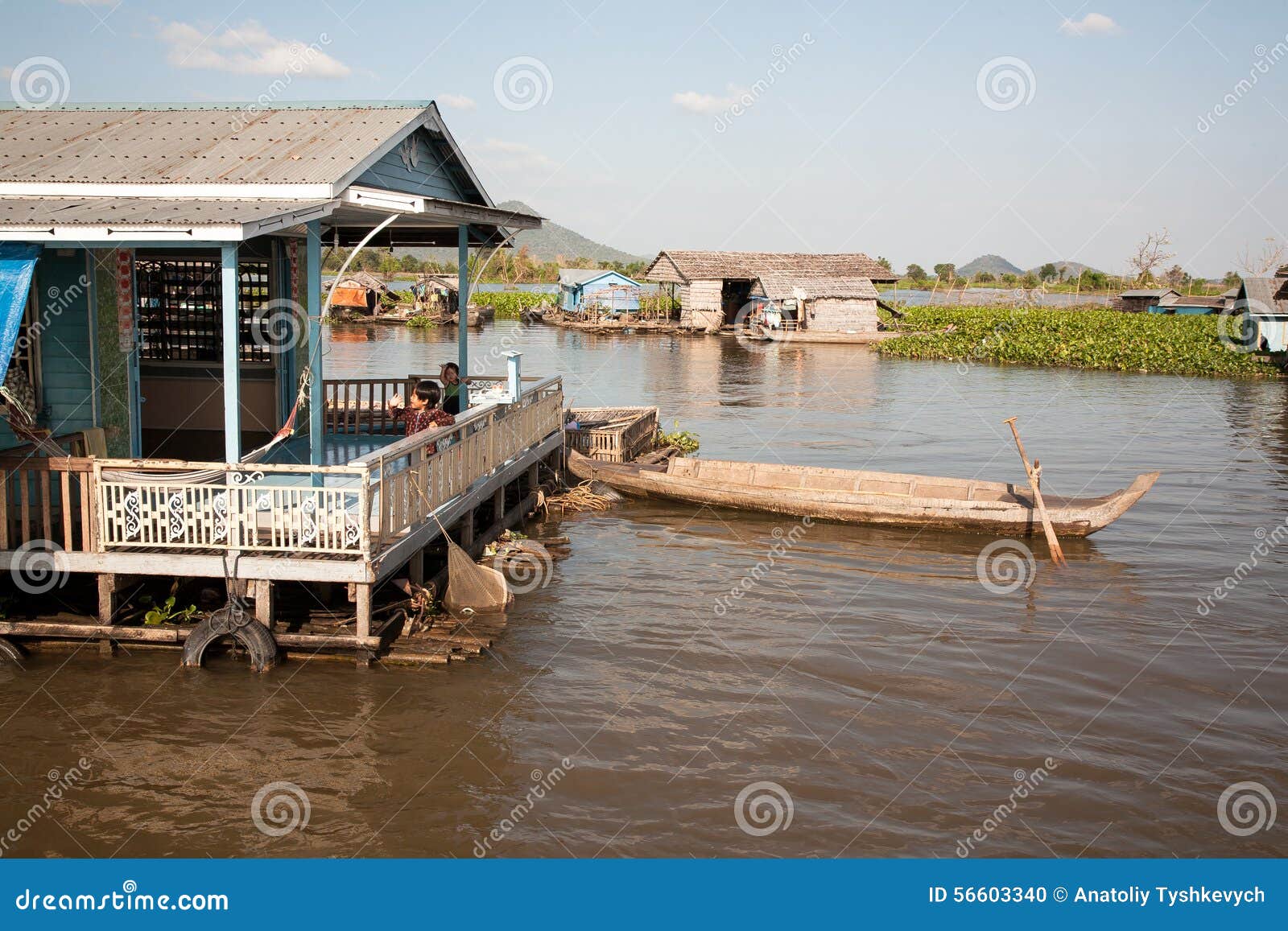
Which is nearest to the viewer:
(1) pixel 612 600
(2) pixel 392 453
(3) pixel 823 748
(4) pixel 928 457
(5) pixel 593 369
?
(3) pixel 823 748

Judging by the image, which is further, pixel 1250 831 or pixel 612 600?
pixel 612 600

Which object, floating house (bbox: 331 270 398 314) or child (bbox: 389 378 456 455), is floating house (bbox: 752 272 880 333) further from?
child (bbox: 389 378 456 455)

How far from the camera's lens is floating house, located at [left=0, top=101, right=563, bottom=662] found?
890cm

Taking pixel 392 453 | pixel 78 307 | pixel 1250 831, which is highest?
pixel 78 307

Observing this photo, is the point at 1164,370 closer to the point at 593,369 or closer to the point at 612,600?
the point at 593,369

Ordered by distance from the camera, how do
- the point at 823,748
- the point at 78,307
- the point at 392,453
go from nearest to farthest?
the point at 823,748 → the point at 392,453 → the point at 78,307

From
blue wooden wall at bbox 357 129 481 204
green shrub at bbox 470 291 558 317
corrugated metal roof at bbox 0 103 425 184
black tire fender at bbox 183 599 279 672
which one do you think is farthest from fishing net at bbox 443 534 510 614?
green shrub at bbox 470 291 558 317

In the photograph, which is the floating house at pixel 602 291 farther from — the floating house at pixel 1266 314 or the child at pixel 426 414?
the child at pixel 426 414

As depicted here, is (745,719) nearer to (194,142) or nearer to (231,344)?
(231,344)

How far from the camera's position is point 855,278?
53688 millimetres

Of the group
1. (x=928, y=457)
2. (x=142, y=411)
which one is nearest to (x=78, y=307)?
(x=142, y=411)

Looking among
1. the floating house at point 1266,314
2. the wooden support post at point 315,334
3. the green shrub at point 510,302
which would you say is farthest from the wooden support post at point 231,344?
the green shrub at point 510,302

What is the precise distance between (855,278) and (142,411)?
148 feet

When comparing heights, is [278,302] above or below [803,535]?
above
